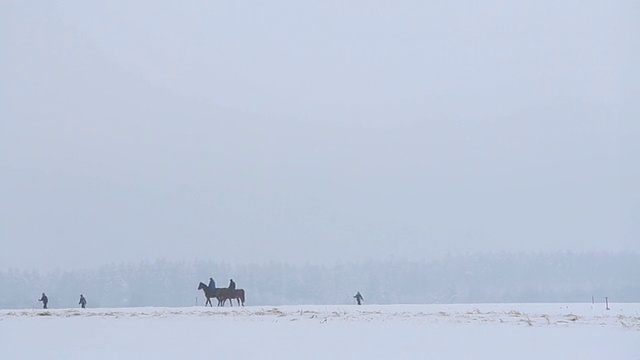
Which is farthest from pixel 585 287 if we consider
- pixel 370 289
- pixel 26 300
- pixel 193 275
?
pixel 26 300

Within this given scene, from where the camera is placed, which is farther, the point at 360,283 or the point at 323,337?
the point at 360,283

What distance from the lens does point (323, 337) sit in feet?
79.3

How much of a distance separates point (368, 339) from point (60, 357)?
28.4 feet

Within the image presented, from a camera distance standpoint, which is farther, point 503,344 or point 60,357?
point 503,344

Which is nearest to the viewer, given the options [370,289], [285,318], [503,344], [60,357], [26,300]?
[60,357]

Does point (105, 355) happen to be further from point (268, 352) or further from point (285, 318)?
point (285, 318)

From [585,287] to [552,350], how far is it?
412ft

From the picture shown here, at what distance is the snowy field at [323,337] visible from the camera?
2098 cm

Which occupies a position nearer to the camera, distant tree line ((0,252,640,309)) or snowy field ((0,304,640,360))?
snowy field ((0,304,640,360))

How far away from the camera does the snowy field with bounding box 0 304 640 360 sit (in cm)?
2098

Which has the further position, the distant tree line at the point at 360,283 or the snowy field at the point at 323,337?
the distant tree line at the point at 360,283

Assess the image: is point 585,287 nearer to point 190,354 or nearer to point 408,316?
point 408,316

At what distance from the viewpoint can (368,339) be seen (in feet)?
78.3

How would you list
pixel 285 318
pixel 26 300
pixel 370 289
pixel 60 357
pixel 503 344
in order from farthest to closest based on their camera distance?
1. pixel 370 289
2. pixel 26 300
3. pixel 285 318
4. pixel 503 344
5. pixel 60 357
